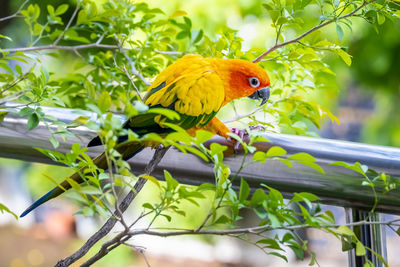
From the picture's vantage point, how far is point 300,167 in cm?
43

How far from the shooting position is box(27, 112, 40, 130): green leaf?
388 millimetres

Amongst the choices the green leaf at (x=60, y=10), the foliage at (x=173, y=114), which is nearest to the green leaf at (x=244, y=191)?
the foliage at (x=173, y=114)

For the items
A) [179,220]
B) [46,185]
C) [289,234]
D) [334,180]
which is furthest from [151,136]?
[179,220]

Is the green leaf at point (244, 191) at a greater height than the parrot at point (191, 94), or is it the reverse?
the parrot at point (191, 94)

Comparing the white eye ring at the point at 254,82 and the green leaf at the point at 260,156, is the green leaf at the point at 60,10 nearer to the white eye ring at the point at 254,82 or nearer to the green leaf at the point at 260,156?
the white eye ring at the point at 254,82

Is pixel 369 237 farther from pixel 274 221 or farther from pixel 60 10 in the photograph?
pixel 60 10

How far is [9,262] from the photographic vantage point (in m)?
2.51

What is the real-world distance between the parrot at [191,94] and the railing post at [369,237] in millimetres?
175

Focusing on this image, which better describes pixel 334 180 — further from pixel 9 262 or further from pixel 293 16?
pixel 9 262

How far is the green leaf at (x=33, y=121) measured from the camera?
388 mm

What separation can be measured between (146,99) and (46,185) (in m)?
1.40

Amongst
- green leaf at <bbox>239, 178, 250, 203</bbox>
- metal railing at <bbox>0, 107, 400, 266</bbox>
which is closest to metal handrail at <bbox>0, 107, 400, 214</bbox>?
metal railing at <bbox>0, 107, 400, 266</bbox>

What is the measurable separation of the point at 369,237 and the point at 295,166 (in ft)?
0.35

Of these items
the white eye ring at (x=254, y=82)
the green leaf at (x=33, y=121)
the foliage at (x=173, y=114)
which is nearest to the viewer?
the foliage at (x=173, y=114)
